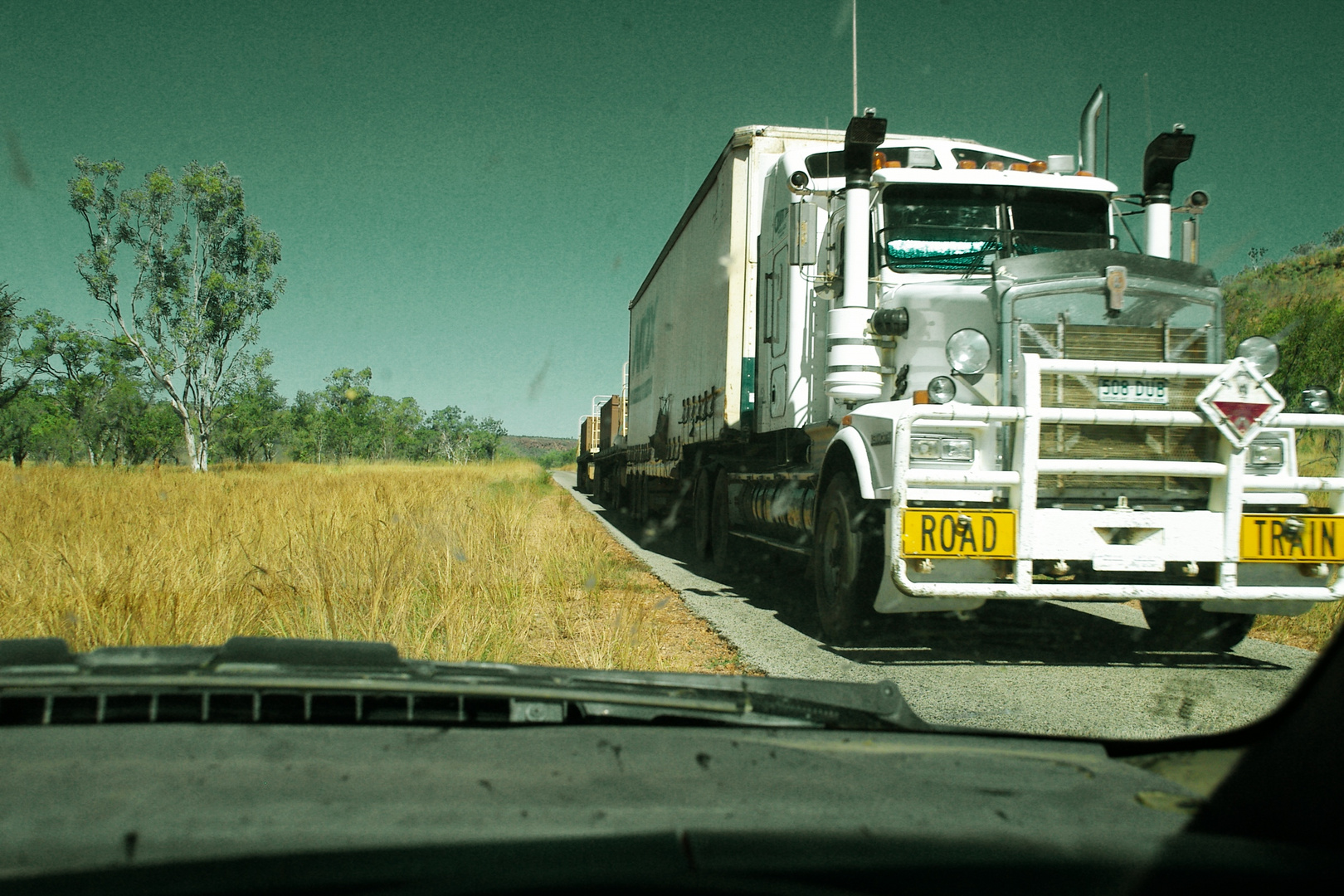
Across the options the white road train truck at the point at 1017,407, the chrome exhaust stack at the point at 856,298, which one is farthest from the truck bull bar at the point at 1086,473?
the chrome exhaust stack at the point at 856,298

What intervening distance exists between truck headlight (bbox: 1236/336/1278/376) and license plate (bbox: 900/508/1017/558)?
1.84 metres

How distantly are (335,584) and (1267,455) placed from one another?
5600 millimetres

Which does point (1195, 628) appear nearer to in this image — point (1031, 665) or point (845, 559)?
point (1031, 665)

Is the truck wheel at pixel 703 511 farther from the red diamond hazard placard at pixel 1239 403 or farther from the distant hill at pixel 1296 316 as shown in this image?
the red diamond hazard placard at pixel 1239 403

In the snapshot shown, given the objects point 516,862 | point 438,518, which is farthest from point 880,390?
point 516,862

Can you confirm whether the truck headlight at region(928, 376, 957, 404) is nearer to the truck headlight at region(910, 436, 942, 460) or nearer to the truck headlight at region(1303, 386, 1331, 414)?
the truck headlight at region(910, 436, 942, 460)

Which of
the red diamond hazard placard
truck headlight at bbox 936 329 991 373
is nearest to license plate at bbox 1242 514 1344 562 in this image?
the red diamond hazard placard

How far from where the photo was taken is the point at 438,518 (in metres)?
9.07

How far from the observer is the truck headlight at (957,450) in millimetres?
5613

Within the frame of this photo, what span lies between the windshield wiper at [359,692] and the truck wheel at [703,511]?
8930 millimetres

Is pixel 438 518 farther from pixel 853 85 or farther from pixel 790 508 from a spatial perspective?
pixel 853 85

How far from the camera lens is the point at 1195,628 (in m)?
6.42

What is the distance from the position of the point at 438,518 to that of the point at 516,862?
806 centimetres

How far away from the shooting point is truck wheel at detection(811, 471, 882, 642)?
6.12 meters
